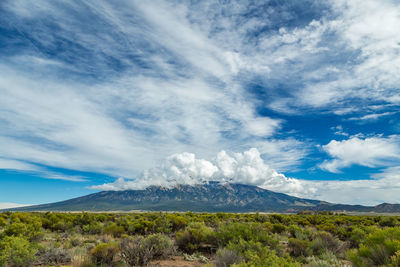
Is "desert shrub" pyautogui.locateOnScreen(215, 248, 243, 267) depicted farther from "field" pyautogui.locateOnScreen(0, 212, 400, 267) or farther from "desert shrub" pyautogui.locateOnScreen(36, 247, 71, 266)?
"desert shrub" pyautogui.locateOnScreen(36, 247, 71, 266)

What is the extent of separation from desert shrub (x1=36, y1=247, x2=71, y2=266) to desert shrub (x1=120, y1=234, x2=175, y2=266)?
2.24 metres

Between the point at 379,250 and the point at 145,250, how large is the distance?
863cm

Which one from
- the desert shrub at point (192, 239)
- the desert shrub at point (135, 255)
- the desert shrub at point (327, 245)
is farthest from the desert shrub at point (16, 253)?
the desert shrub at point (327, 245)

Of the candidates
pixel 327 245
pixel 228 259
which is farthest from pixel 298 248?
pixel 228 259

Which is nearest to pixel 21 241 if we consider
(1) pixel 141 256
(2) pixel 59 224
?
(1) pixel 141 256

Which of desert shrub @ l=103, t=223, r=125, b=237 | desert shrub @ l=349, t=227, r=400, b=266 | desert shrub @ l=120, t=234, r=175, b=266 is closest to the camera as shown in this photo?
desert shrub @ l=349, t=227, r=400, b=266

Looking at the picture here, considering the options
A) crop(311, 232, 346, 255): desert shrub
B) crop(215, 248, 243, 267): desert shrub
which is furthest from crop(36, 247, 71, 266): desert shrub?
crop(311, 232, 346, 255): desert shrub

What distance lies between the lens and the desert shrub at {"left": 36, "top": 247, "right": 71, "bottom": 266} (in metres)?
9.12

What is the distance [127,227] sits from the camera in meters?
19.1

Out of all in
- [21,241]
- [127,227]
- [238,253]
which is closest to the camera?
[238,253]

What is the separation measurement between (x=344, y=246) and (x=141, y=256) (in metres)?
11.5

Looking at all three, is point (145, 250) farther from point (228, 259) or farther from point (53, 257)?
point (228, 259)

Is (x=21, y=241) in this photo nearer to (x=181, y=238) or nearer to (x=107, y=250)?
(x=107, y=250)

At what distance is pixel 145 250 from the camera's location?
32.6ft
